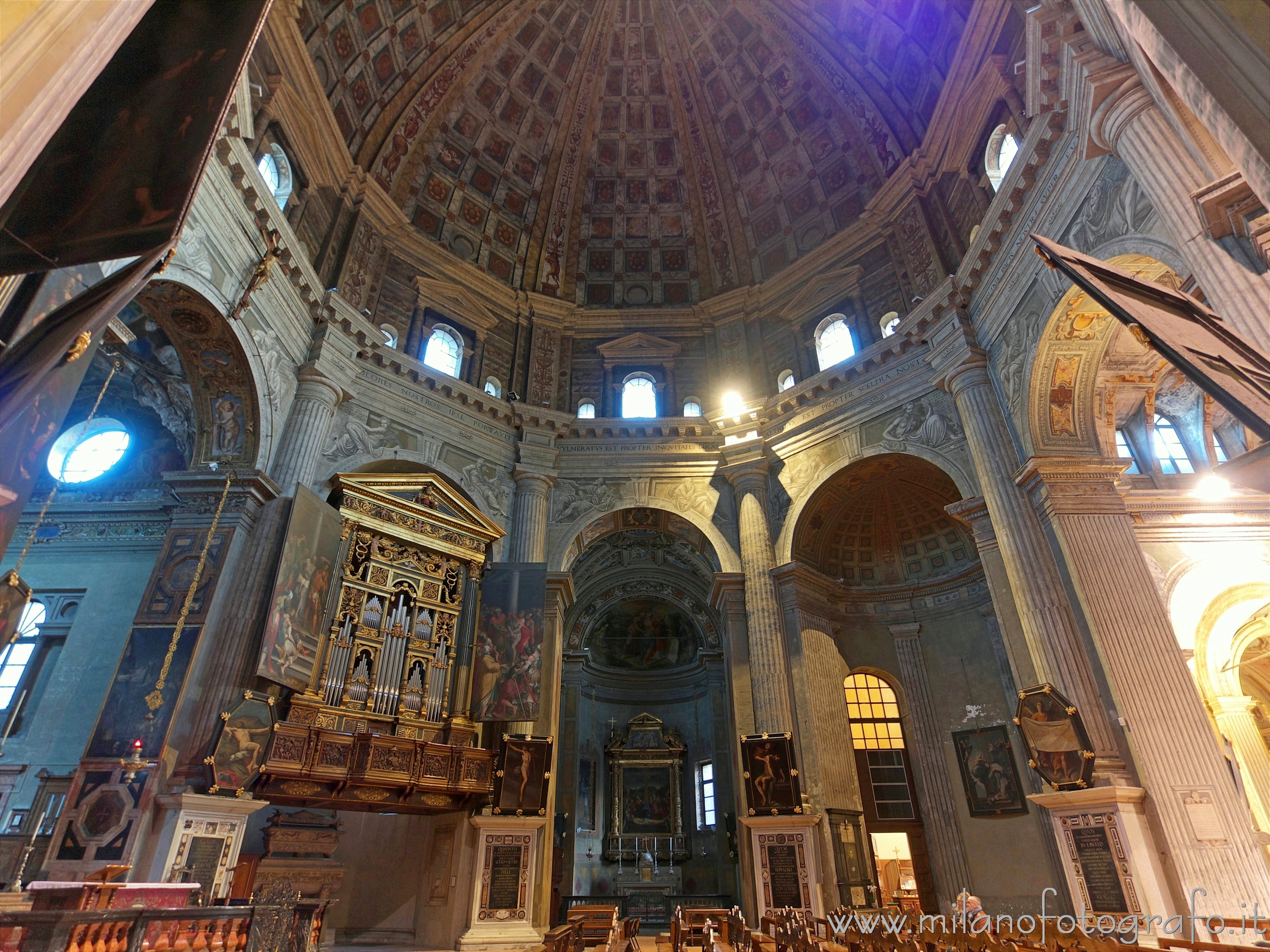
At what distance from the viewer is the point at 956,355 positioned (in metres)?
14.5

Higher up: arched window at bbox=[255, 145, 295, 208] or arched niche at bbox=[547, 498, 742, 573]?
arched window at bbox=[255, 145, 295, 208]

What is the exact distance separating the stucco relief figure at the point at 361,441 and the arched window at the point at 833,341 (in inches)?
427

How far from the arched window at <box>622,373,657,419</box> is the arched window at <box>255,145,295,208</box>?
31.1ft

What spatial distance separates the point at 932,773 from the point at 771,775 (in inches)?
212

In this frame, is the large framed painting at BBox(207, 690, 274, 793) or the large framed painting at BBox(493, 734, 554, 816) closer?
the large framed painting at BBox(207, 690, 274, 793)

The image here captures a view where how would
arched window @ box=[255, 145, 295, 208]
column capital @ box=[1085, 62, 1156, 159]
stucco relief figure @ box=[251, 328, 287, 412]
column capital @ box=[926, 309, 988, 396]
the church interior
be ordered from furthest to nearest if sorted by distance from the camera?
arched window @ box=[255, 145, 295, 208]
column capital @ box=[926, 309, 988, 396]
stucco relief figure @ box=[251, 328, 287, 412]
column capital @ box=[1085, 62, 1156, 159]
the church interior

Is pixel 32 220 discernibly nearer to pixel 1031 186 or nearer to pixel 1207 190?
pixel 1207 190

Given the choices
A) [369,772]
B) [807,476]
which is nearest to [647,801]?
[807,476]

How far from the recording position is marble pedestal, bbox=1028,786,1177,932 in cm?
926

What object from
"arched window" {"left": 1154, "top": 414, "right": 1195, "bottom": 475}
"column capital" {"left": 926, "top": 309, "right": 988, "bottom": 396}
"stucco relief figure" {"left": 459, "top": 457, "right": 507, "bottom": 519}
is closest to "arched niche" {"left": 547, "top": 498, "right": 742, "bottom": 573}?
"stucco relief figure" {"left": 459, "top": 457, "right": 507, "bottom": 519}

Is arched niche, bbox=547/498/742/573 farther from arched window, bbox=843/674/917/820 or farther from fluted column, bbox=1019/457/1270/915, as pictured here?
fluted column, bbox=1019/457/1270/915

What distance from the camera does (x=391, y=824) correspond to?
14570 millimetres

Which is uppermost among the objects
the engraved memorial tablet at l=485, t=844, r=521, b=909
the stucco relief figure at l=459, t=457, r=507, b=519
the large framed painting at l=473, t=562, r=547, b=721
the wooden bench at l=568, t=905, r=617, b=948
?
the stucco relief figure at l=459, t=457, r=507, b=519

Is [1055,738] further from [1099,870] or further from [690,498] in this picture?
[690,498]
